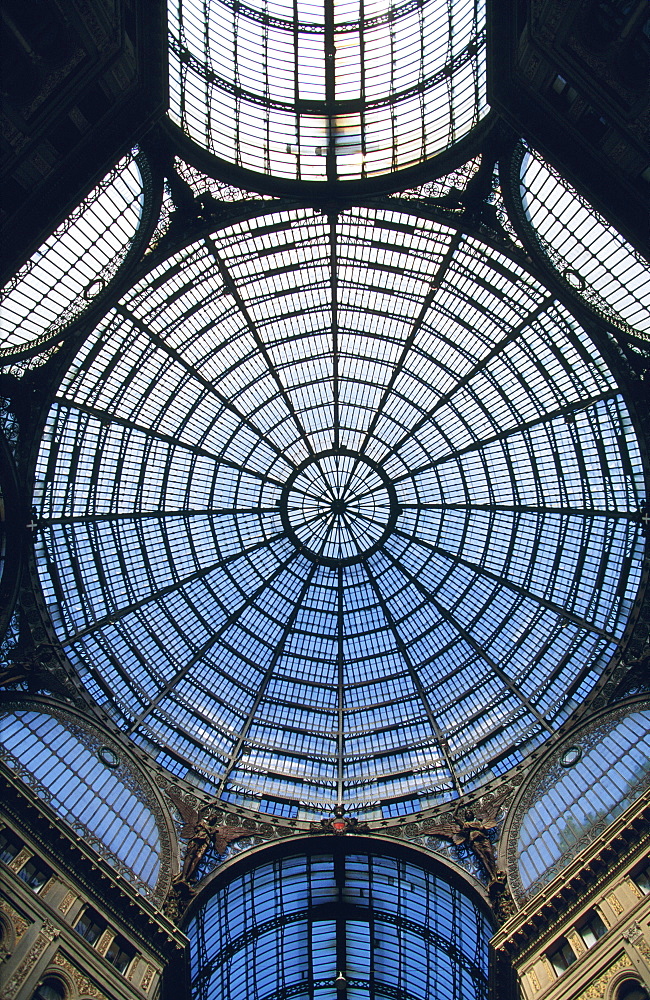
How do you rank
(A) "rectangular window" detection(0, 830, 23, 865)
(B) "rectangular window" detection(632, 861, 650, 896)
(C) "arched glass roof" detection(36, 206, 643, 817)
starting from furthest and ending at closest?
(C) "arched glass roof" detection(36, 206, 643, 817) → (A) "rectangular window" detection(0, 830, 23, 865) → (B) "rectangular window" detection(632, 861, 650, 896)

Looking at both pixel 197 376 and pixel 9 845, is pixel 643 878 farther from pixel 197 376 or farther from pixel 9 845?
pixel 197 376

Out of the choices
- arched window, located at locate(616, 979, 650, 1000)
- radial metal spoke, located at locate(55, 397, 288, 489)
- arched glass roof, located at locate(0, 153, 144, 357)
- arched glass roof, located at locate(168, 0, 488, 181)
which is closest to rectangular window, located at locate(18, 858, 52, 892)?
radial metal spoke, located at locate(55, 397, 288, 489)

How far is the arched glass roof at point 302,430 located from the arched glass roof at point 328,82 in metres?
3.17

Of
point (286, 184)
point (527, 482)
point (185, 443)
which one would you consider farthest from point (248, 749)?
point (286, 184)

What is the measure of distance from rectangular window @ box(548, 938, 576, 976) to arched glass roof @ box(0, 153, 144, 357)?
33466mm

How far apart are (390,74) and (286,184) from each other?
664 cm

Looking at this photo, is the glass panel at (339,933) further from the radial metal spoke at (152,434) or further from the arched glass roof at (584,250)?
the arched glass roof at (584,250)

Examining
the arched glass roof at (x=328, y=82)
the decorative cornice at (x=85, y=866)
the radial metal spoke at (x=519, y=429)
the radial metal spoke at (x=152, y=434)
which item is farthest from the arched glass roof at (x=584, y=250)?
the decorative cornice at (x=85, y=866)

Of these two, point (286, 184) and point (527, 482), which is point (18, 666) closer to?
point (286, 184)

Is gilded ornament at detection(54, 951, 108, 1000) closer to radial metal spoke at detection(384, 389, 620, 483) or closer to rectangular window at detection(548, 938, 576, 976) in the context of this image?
rectangular window at detection(548, 938, 576, 976)

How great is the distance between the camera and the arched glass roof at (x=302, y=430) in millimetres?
39344

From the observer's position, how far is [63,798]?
36.1m

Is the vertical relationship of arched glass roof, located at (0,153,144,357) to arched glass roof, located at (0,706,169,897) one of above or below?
above

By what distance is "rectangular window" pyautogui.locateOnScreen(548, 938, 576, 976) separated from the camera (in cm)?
3062
